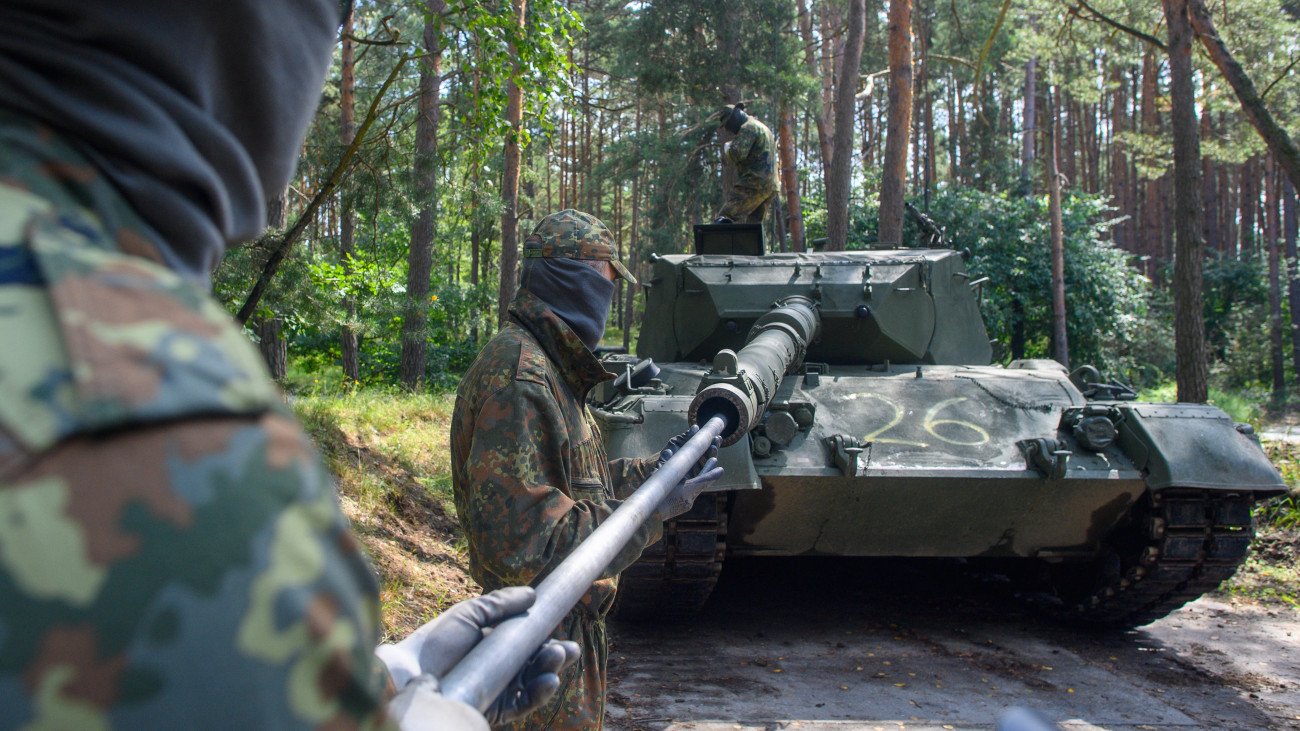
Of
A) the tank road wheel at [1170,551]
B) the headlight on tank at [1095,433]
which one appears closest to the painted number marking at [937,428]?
the headlight on tank at [1095,433]

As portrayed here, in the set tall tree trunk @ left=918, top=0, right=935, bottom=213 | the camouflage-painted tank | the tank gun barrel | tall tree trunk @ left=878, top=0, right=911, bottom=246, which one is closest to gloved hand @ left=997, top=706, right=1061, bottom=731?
the tank gun barrel

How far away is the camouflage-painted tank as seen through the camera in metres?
5.14

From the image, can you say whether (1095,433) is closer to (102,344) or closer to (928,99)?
(102,344)

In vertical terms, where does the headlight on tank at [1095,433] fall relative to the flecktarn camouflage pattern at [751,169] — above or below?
below

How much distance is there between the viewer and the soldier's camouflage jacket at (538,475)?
6.56 ft

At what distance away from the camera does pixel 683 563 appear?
17.1ft

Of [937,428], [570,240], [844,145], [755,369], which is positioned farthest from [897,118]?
[570,240]

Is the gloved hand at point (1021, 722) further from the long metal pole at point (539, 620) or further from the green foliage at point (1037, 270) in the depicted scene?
the green foliage at point (1037, 270)

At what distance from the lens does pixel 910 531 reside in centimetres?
548

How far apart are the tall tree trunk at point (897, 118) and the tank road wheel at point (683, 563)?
8153mm

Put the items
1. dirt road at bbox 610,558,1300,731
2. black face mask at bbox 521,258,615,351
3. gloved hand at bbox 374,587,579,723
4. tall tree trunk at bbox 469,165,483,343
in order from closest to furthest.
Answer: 1. gloved hand at bbox 374,587,579,723
2. black face mask at bbox 521,258,615,351
3. dirt road at bbox 610,558,1300,731
4. tall tree trunk at bbox 469,165,483,343

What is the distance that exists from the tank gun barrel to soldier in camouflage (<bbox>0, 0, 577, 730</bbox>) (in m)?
2.80

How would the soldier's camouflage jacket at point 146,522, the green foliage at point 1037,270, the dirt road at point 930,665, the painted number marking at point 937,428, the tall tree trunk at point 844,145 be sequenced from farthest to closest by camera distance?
1. the green foliage at point 1037,270
2. the tall tree trunk at point 844,145
3. the painted number marking at point 937,428
4. the dirt road at point 930,665
5. the soldier's camouflage jacket at point 146,522

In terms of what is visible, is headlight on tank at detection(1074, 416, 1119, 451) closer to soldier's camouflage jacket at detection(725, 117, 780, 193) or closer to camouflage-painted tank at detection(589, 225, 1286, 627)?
camouflage-painted tank at detection(589, 225, 1286, 627)
